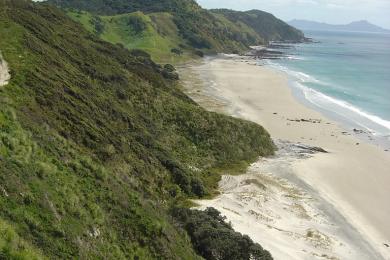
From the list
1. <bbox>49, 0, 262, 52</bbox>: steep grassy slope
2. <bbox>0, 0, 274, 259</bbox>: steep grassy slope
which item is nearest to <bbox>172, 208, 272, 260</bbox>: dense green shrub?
<bbox>0, 0, 274, 259</bbox>: steep grassy slope

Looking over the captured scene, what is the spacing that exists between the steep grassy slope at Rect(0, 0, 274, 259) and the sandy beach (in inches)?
125

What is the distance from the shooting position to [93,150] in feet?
89.0

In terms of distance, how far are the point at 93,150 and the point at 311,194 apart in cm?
1858

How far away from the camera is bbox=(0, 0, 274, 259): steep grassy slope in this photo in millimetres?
15906

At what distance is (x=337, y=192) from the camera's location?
38.9 metres

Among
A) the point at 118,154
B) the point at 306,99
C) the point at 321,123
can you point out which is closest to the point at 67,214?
the point at 118,154

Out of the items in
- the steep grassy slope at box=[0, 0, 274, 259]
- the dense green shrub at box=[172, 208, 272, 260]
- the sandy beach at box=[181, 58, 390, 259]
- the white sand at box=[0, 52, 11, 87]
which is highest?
the white sand at box=[0, 52, 11, 87]

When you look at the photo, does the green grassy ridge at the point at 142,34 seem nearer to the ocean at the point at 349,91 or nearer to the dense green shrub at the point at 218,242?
the ocean at the point at 349,91

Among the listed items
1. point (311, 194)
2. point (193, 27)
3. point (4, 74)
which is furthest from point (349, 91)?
point (193, 27)

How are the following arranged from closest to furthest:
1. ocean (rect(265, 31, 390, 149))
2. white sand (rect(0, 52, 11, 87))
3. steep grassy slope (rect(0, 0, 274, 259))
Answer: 1. steep grassy slope (rect(0, 0, 274, 259))
2. white sand (rect(0, 52, 11, 87))
3. ocean (rect(265, 31, 390, 149))

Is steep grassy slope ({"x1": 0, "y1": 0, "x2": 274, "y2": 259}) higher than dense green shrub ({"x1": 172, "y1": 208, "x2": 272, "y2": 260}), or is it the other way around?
steep grassy slope ({"x1": 0, "y1": 0, "x2": 274, "y2": 259})

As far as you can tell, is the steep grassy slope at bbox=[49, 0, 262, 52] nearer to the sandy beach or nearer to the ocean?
the ocean

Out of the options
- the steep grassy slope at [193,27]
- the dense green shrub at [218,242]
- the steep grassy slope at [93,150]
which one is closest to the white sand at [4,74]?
the steep grassy slope at [93,150]

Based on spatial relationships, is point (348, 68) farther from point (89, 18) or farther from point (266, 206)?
point (266, 206)
